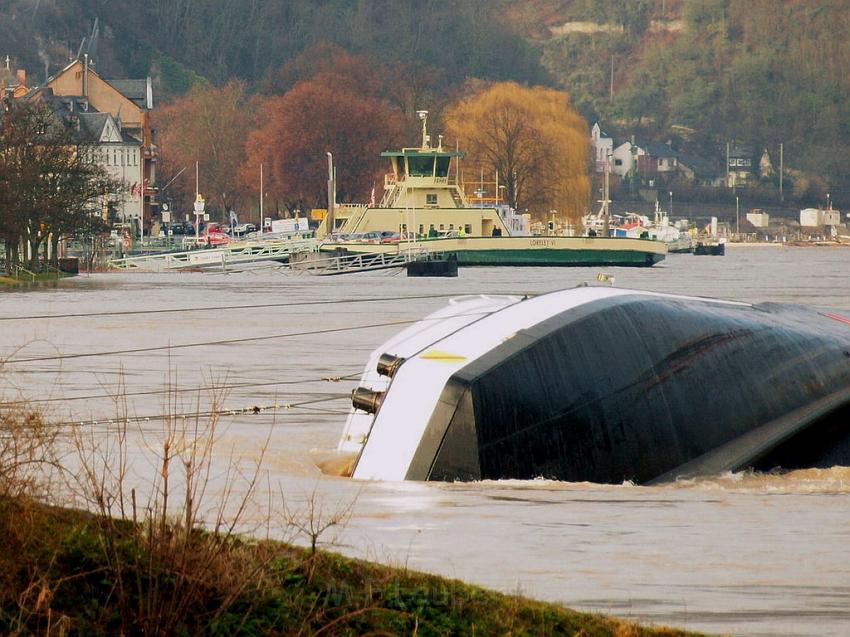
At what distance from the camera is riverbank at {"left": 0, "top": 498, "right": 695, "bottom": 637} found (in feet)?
34.0

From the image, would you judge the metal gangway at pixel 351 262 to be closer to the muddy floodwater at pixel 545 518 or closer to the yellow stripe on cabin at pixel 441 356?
the muddy floodwater at pixel 545 518

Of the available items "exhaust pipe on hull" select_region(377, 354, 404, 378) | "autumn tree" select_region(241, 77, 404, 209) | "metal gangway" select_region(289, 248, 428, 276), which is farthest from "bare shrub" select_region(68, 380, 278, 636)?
"autumn tree" select_region(241, 77, 404, 209)

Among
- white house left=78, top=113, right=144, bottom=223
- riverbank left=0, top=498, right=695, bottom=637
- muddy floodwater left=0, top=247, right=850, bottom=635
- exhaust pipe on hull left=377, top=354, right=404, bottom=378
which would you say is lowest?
muddy floodwater left=0, top=247, right=850, bottom=635

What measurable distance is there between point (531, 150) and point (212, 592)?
6538 inches

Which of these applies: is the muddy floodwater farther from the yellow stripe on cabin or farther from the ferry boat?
the ferry boat

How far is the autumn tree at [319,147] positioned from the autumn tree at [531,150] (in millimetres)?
8013

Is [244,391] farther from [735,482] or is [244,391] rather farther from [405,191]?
[405,191]

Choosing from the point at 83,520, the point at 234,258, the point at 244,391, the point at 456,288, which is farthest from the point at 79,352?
the point at 234,258

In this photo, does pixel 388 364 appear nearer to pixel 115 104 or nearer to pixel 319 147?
pixel 115 104

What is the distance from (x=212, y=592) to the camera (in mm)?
10562

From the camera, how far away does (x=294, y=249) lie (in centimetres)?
12412

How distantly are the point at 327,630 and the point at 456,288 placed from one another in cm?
7718

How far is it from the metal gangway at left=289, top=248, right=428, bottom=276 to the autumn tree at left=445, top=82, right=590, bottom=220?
172 ft

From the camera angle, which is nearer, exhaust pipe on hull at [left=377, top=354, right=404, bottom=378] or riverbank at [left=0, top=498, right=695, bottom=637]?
riverbank at [left=0, top=498, right=695, bottom=637]
